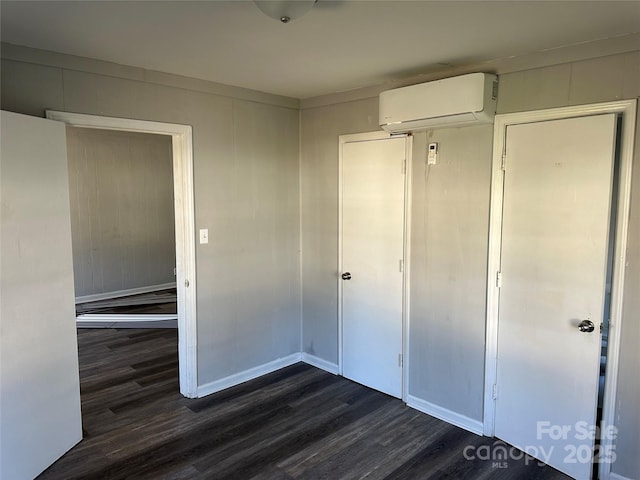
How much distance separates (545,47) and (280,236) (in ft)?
8.08

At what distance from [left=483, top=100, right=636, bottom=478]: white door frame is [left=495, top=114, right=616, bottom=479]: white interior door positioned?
0.04 m

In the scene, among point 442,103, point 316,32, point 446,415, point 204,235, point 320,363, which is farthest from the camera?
point 320,363

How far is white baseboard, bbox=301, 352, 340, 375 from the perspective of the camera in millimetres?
4008

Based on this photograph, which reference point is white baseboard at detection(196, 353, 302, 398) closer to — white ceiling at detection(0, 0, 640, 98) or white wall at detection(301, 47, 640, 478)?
white wall at detection(301, 47, 640, 478)

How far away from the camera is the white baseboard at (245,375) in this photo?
3596mm

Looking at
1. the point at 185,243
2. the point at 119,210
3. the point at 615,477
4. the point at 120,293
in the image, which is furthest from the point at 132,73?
the point at 120,293

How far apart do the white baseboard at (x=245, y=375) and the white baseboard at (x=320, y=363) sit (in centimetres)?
7

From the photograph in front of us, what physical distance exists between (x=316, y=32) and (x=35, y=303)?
6.97 feet

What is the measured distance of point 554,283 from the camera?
2.61 m

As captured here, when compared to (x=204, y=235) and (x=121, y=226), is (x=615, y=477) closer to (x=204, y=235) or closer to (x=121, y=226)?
(x=204, y=235)

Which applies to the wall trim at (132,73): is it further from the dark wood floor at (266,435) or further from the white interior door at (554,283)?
the dark wood floor at (266,435)

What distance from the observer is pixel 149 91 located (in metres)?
3.09

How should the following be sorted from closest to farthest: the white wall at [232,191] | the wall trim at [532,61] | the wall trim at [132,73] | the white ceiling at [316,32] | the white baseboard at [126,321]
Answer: the white ceiling at [316,32] < the wall trim at [532,61] < the wall trim at [132,73] < the white wall at [232,191] < the white baseboard at [126,321]

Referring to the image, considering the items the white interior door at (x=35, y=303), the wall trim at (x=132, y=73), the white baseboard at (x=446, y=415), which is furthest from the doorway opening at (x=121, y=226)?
the white baseboard at (x=446, y=415)
